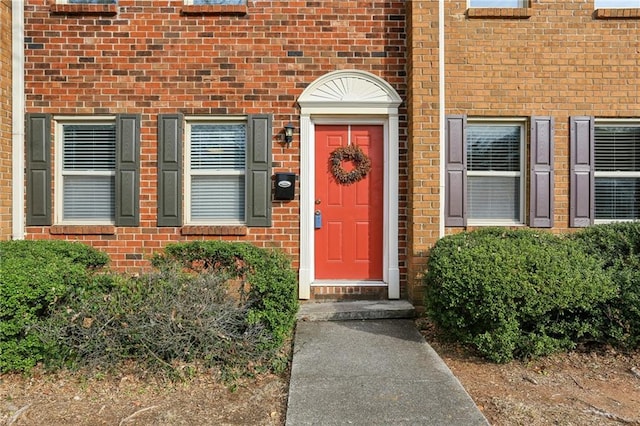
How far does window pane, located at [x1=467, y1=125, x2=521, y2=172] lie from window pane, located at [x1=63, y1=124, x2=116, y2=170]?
4.73m

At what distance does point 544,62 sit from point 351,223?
125 inches

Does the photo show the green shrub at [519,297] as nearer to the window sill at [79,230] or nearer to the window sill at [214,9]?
the window sill at [214,9]

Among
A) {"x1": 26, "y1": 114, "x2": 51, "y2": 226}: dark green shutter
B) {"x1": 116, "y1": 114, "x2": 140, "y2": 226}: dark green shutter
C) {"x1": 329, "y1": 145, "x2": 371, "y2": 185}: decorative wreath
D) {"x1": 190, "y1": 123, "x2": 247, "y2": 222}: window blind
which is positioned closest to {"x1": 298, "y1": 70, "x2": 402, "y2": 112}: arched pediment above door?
{"x1": 329, "y1": 145, "x2": 371, "y2": 185}: decorative wreath

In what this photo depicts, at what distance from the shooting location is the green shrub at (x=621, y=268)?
3949mm

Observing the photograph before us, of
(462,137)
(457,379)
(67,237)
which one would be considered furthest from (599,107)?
(67,237)

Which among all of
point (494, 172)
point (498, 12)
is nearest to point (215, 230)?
point (494, 172)

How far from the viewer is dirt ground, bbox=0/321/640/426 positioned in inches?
121

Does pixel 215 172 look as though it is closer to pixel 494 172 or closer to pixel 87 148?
pixel 87 148

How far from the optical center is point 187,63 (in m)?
5.47

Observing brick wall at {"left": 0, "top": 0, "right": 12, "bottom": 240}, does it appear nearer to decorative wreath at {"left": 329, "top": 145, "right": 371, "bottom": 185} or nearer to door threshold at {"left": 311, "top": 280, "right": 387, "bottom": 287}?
door threshold at {"left": 311, "top": 280, "right": 387, "bottom": 287}

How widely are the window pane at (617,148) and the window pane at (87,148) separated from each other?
637 centimetres

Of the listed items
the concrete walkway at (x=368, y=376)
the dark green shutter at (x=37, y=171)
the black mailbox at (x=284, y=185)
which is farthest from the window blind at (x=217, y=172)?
the dark green shutter at (x=37, y=171)

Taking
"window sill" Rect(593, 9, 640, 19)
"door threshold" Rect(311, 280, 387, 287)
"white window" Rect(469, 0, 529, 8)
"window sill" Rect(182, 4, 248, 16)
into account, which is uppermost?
"white window" Rect(469, 0, 529, 8)

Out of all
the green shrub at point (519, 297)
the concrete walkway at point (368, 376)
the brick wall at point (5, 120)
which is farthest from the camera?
the brick wall at point (5, 120)
